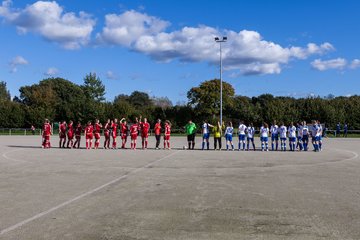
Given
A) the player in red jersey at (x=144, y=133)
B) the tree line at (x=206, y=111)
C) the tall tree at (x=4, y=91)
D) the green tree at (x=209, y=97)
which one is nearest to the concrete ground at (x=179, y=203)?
the player in red jersey at (x=144, y=133)

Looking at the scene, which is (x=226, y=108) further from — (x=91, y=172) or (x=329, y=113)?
(x=91, y=172)

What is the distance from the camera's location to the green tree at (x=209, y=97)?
72.5m

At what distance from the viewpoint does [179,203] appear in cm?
901

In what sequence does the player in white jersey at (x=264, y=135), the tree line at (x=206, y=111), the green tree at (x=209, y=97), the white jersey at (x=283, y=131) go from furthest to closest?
the green tree at (x=209, y=97) < the tree line at (x=206, y=111) < the white jersey at (x=283, y=131) < the player in white jersey at (x=264, y=135)

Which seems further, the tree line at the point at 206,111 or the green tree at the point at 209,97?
the green tree at the point at 209,97

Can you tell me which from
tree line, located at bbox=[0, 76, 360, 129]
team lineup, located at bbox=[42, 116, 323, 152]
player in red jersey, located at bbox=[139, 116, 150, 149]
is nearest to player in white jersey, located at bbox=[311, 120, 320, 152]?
team lineup, located at bbox=[42, 116, 323, 152]

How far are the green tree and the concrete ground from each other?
57098 millimetres

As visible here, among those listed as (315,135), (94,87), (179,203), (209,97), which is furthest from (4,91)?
(179,203)

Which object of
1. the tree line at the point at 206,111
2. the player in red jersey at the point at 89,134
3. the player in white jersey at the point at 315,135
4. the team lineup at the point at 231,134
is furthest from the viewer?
the tree line at the point at 206,111

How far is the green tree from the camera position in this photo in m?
72.5

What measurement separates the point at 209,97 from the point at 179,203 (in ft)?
211

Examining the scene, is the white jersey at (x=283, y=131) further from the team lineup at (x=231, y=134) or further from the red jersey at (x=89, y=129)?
the red jersey at (x=89, y=129)

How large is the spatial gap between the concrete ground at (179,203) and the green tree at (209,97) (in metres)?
57.1

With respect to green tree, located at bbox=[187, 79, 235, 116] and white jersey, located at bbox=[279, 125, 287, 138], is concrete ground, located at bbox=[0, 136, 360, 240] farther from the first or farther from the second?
green tree, located at bbox=[187, 79, 235, 116]
